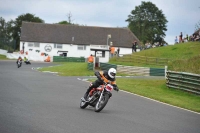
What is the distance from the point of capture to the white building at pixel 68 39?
94750 mm

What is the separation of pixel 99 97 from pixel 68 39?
270ft

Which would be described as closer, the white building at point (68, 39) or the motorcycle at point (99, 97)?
the motorcycle at point (99, 97)

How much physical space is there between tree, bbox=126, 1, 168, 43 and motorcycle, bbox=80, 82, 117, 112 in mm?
93228

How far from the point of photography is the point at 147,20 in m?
108

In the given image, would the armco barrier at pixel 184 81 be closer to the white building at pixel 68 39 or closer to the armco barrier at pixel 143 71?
the armco barrier at pixel 143 71

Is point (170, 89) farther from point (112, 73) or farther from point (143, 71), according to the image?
point (143, 71)

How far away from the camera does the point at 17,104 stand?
46.1 feet

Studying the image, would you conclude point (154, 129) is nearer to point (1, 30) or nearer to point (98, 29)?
point (98, 29)

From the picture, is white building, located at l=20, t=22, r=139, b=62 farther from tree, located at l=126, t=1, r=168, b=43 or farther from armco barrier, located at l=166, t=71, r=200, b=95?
armco barrier, located at l=166, t=71, r=200, b=95

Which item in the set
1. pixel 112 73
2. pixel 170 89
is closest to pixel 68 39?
pixel 170 89

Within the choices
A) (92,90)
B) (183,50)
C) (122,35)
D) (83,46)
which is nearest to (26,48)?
(83,46)

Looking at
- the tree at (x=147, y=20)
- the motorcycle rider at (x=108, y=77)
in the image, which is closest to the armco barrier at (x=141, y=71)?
the motorcycle rider at (x=108, y=77)

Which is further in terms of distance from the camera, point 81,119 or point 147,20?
point 147,20

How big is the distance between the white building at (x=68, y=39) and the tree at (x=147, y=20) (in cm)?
1049
